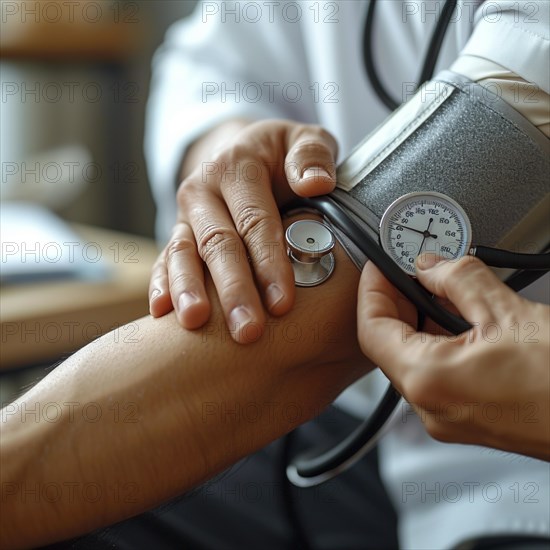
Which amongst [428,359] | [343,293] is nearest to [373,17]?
[343,293]

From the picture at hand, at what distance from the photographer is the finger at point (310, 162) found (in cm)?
68

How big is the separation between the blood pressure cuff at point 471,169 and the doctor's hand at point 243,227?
0.17 ft

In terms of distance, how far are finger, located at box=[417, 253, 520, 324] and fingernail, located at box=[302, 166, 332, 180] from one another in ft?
0.49

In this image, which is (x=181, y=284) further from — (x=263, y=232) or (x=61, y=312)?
(x=61, y=312)

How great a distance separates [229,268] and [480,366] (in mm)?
244

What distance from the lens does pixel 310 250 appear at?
66cm

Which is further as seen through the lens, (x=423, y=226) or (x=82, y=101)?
(x=82, y=101)

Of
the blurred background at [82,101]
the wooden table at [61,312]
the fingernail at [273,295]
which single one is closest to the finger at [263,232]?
the fingernail at [273,295]

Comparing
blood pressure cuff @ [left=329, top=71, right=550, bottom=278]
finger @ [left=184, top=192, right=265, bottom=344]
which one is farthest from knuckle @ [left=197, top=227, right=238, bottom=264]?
blood pressure cuff @ [left=329, top=71, right=550, bottom=278]

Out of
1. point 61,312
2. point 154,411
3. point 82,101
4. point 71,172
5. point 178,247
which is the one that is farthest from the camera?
point 82,101

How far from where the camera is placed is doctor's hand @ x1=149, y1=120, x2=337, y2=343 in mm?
654

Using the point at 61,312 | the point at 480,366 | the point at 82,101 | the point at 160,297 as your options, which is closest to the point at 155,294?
the point at 160,297

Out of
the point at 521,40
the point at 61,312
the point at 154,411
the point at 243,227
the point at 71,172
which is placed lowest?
the point at 71,172

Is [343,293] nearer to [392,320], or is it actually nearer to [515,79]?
[392,320]
